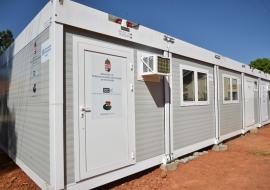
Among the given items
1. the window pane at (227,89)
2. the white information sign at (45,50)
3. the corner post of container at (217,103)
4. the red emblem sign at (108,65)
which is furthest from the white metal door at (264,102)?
the white information sign at (45,50)

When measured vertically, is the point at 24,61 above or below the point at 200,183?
above

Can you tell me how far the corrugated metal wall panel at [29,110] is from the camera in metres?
3.55

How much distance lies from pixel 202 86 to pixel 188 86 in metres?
0.87

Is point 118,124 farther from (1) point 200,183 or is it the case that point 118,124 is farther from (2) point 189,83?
(2) point 189,83

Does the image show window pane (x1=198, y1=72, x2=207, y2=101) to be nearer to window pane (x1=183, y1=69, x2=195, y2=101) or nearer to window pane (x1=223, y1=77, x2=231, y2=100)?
window pane (x1=183, y1=69, x2=195, y2=101)

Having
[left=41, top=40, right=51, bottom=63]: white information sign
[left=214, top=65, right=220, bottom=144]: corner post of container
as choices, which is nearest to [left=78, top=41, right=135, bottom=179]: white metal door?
[left=41, top=40, right=51, bottom=63]: white information sign

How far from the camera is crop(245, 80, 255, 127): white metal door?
1027 cm

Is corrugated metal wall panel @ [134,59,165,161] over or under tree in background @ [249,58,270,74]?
under

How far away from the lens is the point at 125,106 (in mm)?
4219

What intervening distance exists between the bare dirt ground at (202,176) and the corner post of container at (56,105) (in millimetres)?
1033

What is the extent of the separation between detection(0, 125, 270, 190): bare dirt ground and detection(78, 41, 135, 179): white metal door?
56cm


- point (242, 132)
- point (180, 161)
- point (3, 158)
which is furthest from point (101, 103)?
point (242, 132)

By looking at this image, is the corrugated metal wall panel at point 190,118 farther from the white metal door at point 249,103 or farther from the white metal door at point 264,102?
the white metal door at point 264,102

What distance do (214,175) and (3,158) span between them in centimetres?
485
